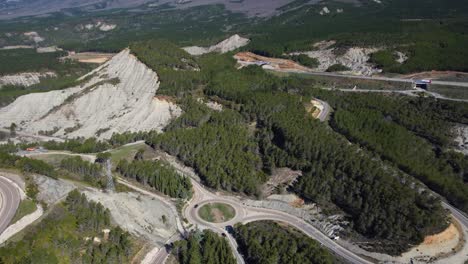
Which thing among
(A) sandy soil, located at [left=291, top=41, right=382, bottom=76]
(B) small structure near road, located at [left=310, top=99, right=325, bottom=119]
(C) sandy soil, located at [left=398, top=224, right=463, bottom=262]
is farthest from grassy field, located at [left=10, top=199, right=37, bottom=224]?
(A) sandy soil, located at [left=291, top=41, right=382, bottom=76]

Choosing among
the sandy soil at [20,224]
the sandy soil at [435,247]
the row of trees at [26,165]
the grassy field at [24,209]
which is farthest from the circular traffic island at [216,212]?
the sandy soil at [435,247]

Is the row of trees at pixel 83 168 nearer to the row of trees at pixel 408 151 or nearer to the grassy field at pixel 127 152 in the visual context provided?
the grassy field at pixel 127 152

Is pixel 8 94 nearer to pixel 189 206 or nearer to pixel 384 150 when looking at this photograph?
pixel 189 206

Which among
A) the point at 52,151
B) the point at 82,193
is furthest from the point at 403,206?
the point at 52,151

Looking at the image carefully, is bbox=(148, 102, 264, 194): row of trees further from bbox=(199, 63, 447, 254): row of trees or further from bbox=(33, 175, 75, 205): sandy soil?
bbox=(33, 175, 75, 205): sandy soil

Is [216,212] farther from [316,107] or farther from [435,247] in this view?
[316,107]
